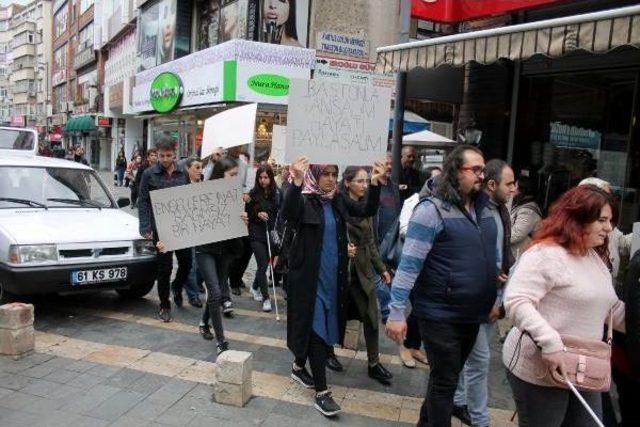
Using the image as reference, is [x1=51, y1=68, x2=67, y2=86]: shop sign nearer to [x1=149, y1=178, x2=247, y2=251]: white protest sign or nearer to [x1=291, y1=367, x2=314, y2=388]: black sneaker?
[x1=149, y1=178, x2=247, y2=251]: white protest sign

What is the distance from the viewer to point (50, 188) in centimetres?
663

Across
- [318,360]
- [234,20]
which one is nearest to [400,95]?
[318,360]

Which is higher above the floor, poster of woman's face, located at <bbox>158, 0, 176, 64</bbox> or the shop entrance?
poster of woman's face, located at <bbox>158, 0, 176, 64</bbox>

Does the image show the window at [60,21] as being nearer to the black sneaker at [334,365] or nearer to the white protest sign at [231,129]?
the white protest sign at [231,129]

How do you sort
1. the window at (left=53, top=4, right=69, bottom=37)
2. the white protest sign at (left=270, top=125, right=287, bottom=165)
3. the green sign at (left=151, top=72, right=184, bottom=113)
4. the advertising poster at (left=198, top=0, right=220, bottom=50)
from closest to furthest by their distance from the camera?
the white protest sign at (left=270, top=125, right=287, bottom=165) < the green sign at (left=151, top=72, right=184, bottom=113) < the advertising poster at (left=198, top=0, right=220, bottom=50) < the window at (left=53, top=4, right=69, bottom=37)

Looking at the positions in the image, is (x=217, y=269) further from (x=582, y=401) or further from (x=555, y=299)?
(x=582, y=401)

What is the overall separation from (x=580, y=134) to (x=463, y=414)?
5.25 m

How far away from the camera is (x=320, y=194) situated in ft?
13.1

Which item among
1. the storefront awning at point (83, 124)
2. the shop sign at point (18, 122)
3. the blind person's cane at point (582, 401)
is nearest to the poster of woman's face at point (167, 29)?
the shop sign at point (18, 122)

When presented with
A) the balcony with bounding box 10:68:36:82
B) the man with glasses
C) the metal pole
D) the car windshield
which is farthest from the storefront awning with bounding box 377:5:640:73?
the balcony with bounding box 10:68:36:82

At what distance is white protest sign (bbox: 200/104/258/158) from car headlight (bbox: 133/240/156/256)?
1178 millimetres

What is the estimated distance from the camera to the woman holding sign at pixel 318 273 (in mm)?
3922

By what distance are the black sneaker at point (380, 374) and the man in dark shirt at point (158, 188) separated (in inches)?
96.4

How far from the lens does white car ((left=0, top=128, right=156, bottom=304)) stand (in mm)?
5375
